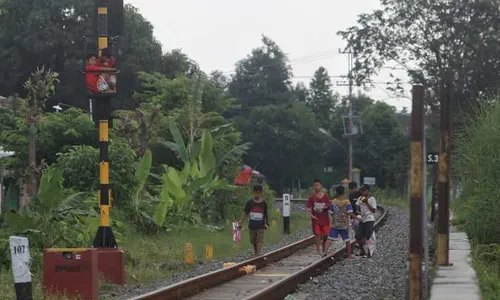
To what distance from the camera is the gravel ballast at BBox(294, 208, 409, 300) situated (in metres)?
14.5

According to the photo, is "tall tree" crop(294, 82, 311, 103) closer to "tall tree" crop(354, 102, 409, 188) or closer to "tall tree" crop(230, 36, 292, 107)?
"tall tree" crop(230, 36, 292, 107)

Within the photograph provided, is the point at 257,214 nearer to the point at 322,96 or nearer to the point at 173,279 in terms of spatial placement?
the point at 173,279

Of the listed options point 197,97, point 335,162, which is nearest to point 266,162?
point 335,162

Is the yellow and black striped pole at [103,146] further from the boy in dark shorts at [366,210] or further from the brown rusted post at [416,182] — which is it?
the brown rusted post at [416,182]

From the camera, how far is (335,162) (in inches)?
3295

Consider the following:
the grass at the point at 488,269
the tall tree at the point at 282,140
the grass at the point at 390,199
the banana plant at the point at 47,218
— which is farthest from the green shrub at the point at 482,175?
the tall tree at the point at 282,140

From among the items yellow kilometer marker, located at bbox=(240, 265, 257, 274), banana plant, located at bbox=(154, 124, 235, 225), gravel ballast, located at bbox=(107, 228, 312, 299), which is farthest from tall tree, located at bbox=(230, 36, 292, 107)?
yellow kilometer marker, located at bbox=(240, 265, 257, 274)

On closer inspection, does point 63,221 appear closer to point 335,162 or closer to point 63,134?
point 63,134

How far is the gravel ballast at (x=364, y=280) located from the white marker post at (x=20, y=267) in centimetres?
385

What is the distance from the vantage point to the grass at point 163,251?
1634cm

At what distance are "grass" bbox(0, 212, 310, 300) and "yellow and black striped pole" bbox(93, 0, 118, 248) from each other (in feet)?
2.95

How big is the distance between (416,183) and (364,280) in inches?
204

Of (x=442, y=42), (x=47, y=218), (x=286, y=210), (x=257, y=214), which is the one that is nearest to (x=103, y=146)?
(x=47, y=218)

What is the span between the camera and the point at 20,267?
12133 mm
